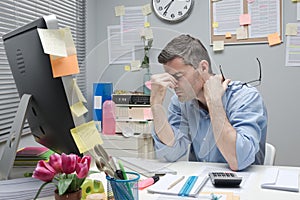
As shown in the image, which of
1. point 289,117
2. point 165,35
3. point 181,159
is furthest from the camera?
point 289,117

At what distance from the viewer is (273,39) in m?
2.42

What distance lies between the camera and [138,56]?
1198 millimetres

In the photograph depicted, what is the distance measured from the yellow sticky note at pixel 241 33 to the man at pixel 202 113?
1139 mm

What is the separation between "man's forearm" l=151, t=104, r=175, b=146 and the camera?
1.28 metres

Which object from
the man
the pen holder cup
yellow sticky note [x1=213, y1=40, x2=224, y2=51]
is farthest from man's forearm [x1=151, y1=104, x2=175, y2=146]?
yellow sticky note [x1=213, y1=40, x2=224, y2=51]

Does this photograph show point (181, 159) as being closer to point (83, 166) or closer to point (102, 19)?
point (83, 166)

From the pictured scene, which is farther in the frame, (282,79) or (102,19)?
(102,19)

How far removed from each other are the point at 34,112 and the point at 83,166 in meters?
0.39

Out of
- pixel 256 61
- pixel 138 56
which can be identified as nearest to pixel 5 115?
pixel 138 56

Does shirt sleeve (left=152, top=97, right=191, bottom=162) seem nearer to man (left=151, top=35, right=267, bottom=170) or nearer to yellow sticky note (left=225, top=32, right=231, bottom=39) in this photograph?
man (left=151, top=35, right=267, bottom=170)

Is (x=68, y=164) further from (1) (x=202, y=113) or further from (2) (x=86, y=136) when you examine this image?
(1) (x=202, y=113)

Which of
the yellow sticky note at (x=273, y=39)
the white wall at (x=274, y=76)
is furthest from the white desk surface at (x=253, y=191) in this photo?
the yellow sticky note at (x=273, y=39)

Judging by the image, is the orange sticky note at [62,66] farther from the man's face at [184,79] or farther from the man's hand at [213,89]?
the man's hand at [213,89]

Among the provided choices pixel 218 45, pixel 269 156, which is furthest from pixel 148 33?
pixel 218 45
